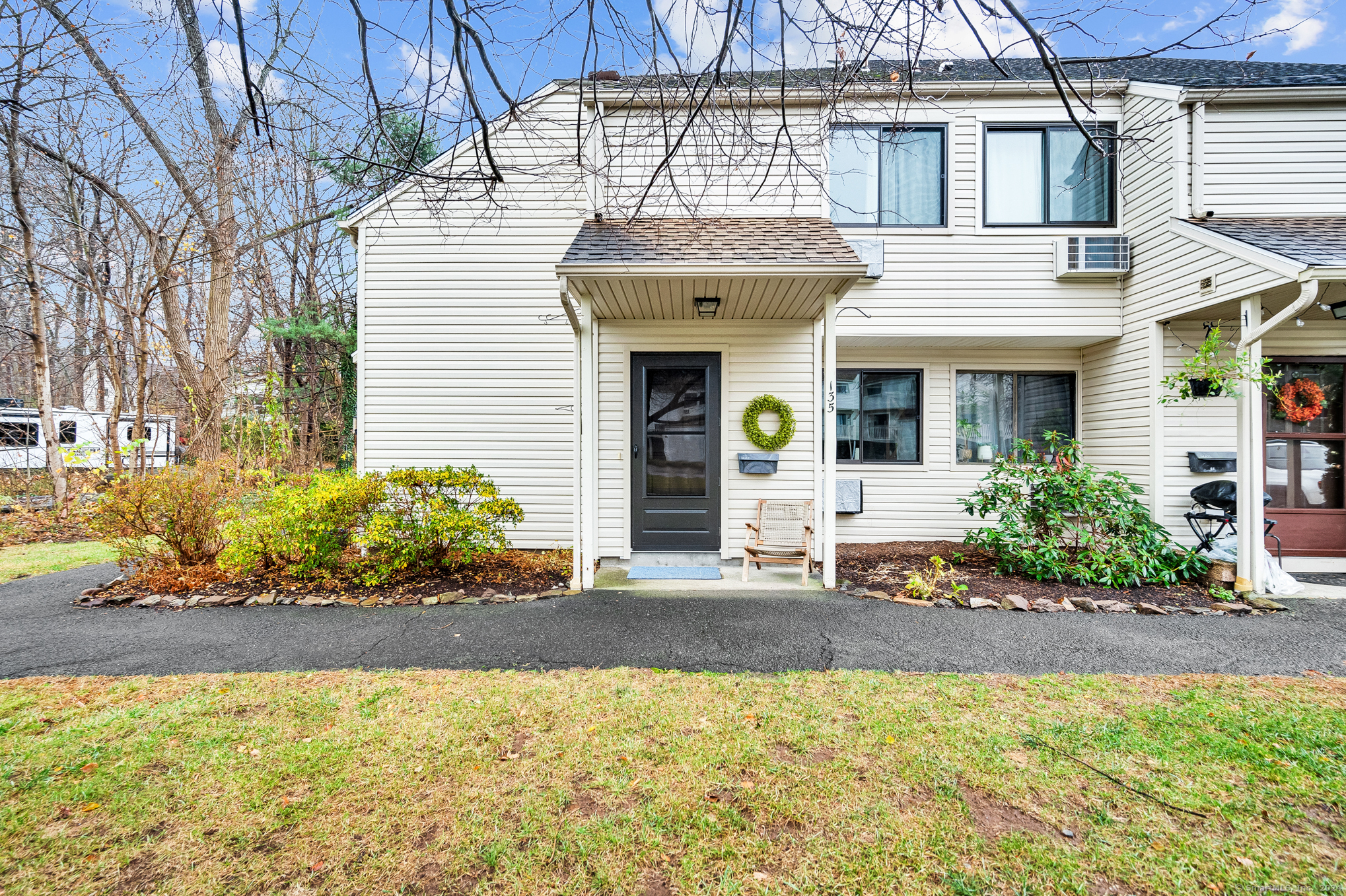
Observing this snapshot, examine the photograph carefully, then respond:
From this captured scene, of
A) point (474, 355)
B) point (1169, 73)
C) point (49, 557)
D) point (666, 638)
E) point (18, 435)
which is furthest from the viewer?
point (18, 435)

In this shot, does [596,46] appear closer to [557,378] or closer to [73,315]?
[557,378]

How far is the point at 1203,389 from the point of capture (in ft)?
18.8

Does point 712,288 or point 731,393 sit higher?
point 712,288

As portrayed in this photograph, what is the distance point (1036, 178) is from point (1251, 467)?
3.91 metres

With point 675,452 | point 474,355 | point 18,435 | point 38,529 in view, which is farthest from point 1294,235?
point 18,435

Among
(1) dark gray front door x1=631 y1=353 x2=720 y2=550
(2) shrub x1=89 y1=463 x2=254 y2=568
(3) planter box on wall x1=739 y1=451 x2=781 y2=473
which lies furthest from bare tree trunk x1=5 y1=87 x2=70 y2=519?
(3) planter box on wall x1=739 y1=451 x2=781 y2=473

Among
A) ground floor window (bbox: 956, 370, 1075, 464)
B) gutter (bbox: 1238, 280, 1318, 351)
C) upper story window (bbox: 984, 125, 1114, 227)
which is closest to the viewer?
gutter (bbox: 1238, 280, 1318, 351)

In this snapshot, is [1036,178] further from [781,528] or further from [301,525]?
[301,525]

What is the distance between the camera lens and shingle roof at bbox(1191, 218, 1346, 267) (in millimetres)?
4691

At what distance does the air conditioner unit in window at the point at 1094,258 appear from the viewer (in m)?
6.26

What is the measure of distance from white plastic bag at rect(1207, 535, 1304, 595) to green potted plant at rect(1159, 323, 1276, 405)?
4.64ft

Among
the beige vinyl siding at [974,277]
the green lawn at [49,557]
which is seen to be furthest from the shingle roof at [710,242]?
the green lawn at [49,557]

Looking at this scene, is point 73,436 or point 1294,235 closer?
point 1294,235

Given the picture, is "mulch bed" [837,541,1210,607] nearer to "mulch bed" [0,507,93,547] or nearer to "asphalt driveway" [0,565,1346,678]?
"asphalt driveway" [0,565,1346,678]
